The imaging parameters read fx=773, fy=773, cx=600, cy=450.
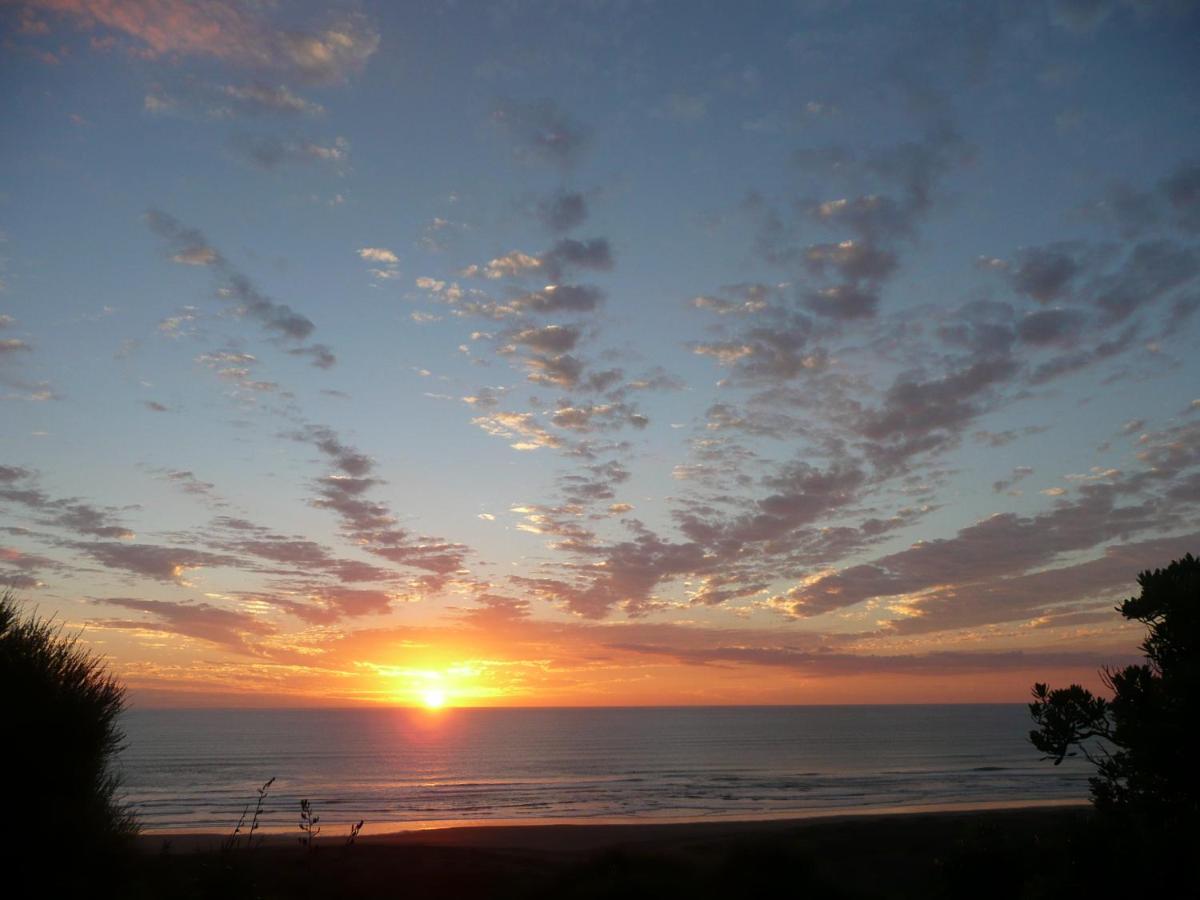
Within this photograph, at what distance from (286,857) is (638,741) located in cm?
12252

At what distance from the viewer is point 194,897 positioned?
10117 millimetres

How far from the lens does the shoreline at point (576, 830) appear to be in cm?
3650

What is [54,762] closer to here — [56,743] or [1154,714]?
[56,743]

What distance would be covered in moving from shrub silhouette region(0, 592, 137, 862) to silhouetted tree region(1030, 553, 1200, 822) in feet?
45.5

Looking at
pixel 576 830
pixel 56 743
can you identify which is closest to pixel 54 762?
pixel 56 743

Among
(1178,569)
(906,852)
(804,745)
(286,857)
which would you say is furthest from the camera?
(804,745)

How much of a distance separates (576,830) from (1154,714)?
38446mm

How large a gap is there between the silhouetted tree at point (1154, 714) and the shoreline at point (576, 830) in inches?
1053

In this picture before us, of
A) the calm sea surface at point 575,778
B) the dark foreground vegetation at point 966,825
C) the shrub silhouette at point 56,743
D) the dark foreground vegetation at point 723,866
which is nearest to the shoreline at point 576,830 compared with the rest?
the dark foreground vegetation at point 723,866

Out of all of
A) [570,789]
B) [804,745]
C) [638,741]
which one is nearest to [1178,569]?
[570,789]

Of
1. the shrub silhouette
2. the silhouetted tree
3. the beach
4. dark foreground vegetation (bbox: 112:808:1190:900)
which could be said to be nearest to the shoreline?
the beach

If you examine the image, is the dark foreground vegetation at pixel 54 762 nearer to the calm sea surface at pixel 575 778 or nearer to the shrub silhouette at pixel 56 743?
the shrub silhouette at pixel 56 743

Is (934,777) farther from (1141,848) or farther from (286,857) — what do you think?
A: (1141,848)

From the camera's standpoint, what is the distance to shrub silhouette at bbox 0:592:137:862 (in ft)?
35.7
